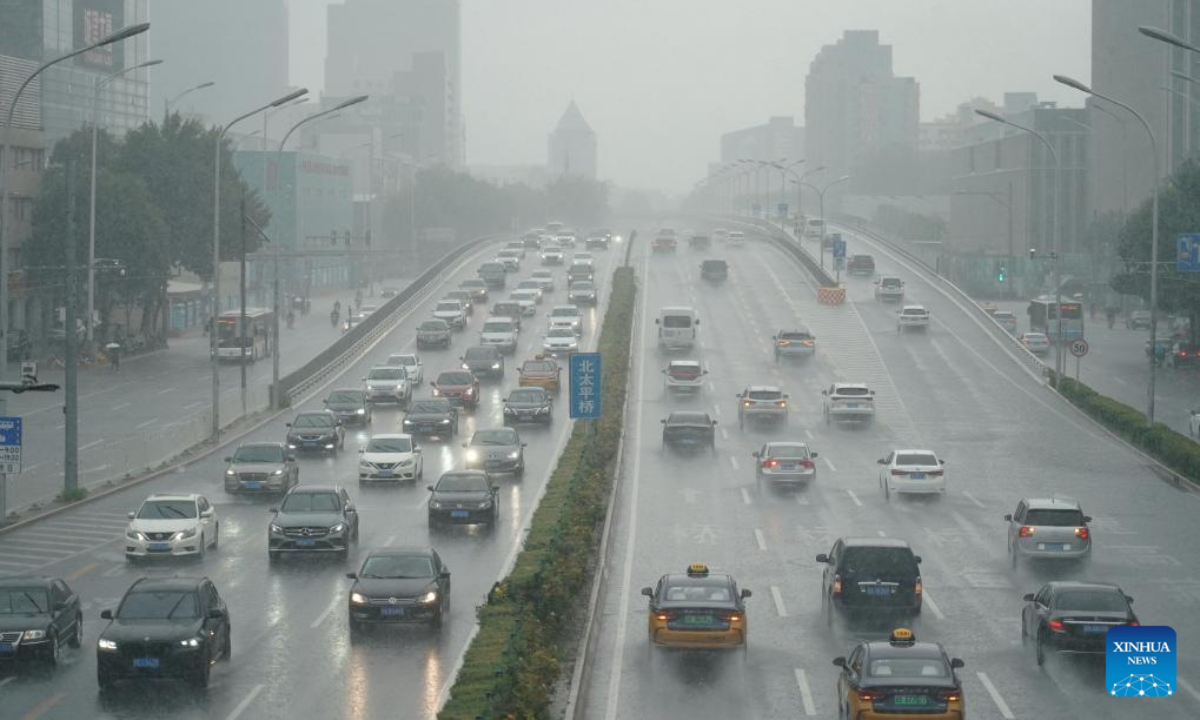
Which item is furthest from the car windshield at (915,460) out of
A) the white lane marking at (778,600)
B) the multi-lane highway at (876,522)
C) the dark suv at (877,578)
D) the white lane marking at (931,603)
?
the dark suv at (877,578)

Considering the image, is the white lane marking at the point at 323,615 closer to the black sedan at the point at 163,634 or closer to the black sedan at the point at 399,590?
the black sedan at the point at 399,590

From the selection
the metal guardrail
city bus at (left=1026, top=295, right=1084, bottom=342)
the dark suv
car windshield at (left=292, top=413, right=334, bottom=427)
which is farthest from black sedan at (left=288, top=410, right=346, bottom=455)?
city bus at (left=1026, top=295, right=1084, bottom=342)

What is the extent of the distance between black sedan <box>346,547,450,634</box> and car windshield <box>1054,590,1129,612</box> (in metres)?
9.80

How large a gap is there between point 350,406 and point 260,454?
48.3ft

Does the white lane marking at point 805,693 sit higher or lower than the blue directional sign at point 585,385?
lower

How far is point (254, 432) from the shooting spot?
56781mm

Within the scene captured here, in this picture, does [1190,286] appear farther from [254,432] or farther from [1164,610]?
[1164,610]

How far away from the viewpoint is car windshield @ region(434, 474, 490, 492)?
126ft

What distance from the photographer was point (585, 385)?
148ft

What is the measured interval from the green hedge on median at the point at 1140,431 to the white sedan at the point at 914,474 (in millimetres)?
7631

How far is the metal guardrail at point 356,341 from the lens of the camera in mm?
67188

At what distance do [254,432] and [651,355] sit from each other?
77.0 feet

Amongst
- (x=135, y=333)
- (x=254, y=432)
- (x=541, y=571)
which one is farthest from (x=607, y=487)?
(x=135, y=333)

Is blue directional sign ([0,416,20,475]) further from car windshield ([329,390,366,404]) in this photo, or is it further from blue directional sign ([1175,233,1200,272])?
blue directional sign ([1175,233,1200,272])
